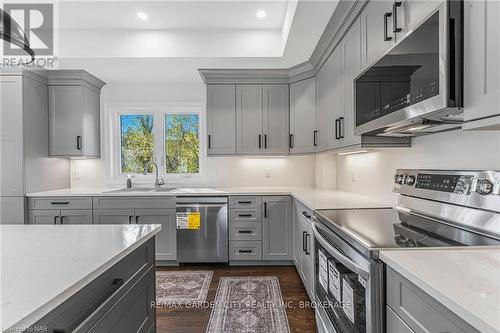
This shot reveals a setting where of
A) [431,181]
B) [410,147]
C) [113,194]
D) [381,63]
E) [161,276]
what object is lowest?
[161,276]

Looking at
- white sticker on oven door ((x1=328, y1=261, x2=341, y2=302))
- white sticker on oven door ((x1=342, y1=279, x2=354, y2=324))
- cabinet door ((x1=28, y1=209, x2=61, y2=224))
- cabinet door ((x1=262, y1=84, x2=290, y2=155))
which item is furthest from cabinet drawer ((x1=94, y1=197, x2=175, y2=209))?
white sticker on oven door ((x1=342, y1=279, x2=354, y2=324))

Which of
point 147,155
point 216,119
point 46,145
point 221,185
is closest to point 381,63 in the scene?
point 216,119

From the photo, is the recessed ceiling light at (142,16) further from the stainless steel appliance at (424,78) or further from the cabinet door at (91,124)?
the stainless steel appliance at (424,78)

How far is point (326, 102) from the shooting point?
2.82 metres

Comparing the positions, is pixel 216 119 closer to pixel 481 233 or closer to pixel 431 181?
pixel 431 181

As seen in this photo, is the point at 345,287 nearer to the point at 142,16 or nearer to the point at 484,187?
the point at 484,187

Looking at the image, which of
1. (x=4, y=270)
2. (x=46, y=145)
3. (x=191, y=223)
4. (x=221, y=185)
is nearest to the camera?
(x=4, y=270)

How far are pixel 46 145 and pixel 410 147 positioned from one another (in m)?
4.15

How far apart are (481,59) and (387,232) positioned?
2.66 ft

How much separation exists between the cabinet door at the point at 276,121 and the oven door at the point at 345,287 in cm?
181

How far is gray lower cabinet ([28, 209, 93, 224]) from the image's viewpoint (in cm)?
319

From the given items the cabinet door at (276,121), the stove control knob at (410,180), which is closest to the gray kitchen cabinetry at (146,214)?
the cabinet door at (276,121)

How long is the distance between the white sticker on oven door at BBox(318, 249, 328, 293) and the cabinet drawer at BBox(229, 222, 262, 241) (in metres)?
1.50

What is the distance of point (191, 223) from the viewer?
3.20 m
